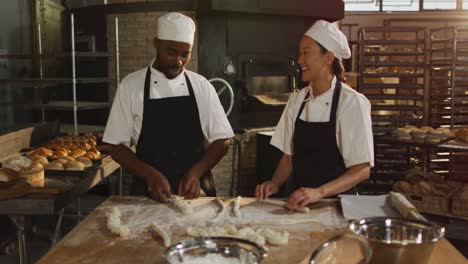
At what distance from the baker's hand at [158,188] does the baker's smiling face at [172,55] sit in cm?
58

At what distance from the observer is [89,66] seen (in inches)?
246

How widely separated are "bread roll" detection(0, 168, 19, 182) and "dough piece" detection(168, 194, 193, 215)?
1.09 metres

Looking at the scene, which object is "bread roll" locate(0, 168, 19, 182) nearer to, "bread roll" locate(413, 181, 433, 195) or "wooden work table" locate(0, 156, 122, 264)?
"wooden work table" locate(0, 156, 122, 264)

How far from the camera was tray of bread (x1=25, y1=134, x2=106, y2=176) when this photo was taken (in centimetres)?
317

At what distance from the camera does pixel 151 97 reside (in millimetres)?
2672

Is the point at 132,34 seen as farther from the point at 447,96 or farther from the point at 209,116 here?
the point at 447,96

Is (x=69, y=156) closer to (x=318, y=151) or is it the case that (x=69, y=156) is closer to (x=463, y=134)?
(x=318, y=151)

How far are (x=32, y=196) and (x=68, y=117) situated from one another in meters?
4.21

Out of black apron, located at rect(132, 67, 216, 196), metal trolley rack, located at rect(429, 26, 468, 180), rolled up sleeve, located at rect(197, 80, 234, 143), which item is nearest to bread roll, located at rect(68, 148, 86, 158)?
black apron, located at rect(132, 67, 216, 196)

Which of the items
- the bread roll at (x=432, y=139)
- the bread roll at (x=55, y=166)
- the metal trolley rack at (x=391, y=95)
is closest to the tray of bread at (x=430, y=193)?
the bread roll at (x=432, y=139)

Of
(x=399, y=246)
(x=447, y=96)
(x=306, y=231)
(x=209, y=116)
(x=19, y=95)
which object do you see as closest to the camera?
(x=399, y=246)

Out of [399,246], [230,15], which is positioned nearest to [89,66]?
[230,15]

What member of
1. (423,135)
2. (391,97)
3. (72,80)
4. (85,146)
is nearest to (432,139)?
(423,135)

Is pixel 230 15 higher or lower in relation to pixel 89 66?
higher
